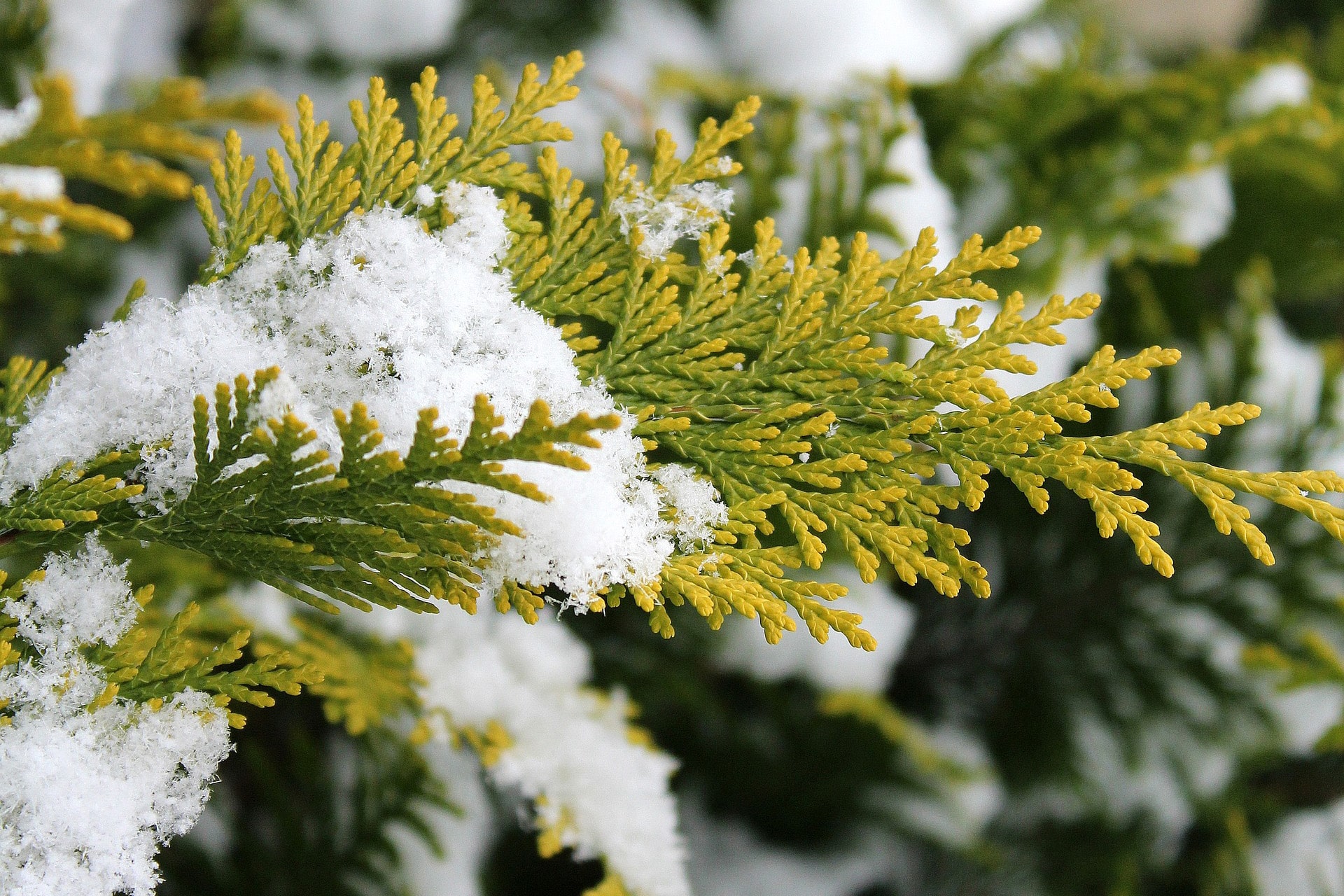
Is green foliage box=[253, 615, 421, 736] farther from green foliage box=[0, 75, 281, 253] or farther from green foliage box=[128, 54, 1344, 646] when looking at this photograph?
green foliage box=[0, 75, 281, 253]

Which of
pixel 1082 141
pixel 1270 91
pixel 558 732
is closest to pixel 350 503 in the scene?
pixel 558 732

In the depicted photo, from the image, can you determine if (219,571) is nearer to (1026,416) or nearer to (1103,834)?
(1026,416)

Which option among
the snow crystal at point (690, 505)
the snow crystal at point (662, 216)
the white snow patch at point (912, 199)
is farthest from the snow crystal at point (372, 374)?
the white snow patch at point (912, 199)

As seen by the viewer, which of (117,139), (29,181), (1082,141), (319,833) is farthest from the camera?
(1082,141)

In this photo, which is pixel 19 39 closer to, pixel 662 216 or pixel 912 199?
pixel 662 216

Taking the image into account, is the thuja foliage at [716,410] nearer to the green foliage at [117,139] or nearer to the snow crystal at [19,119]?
the green foliage at [117,139]

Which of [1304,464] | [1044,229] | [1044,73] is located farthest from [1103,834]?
[1044,73]
